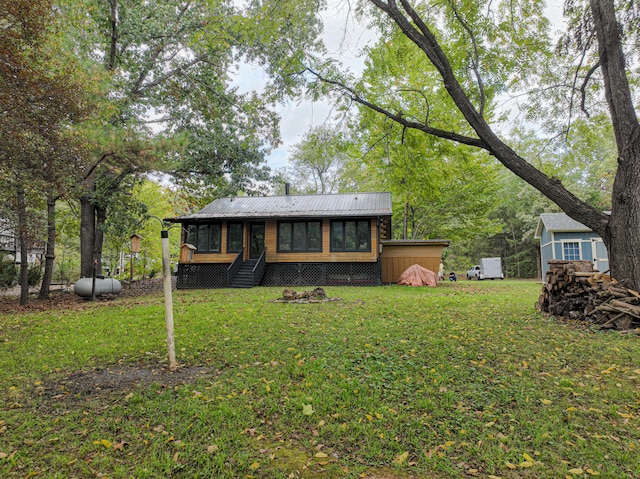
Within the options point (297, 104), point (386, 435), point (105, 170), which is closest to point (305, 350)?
point (386, 435)

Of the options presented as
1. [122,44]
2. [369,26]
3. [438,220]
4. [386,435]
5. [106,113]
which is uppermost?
[122,44]

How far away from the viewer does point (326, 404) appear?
3133 mm

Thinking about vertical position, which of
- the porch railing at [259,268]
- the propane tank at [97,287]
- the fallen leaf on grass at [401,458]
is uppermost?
the porch railing at [259,268]

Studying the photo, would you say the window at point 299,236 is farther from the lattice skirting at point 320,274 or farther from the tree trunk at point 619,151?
the tree trunk at point 619,151

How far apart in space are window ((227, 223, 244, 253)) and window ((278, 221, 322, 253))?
2.03m

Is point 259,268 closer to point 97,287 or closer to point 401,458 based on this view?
point 97,287

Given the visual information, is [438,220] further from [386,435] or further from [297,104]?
[386,435]

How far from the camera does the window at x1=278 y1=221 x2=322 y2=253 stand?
16312mm

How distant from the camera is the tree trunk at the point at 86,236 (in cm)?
1370

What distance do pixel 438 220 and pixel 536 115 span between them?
1558 centimetres

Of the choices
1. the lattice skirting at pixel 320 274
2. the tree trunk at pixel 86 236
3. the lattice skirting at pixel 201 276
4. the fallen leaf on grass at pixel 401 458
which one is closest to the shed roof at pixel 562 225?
the lattice skirting at pixel 320 274

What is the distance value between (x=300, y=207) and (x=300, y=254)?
101 inches

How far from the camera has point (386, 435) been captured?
8.77 ft

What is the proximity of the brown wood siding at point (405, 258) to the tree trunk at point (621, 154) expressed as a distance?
9.93 meters
